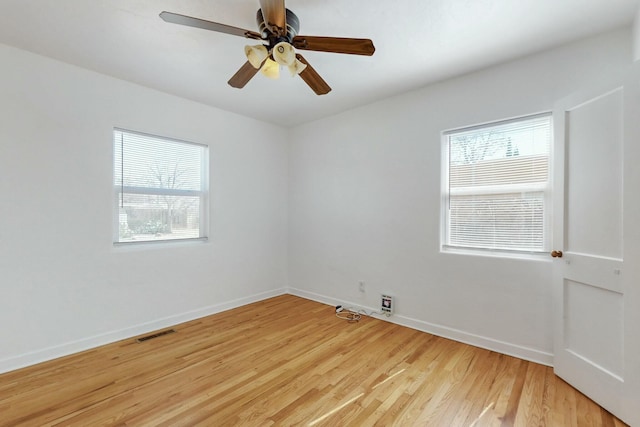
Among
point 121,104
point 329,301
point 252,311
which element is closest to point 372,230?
point 329,301

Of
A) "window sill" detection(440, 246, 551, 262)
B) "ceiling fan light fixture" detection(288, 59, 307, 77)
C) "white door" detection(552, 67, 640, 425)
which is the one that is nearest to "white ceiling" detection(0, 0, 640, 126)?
"ceiling fan light fixture" detection(288, 59, 307, 77)

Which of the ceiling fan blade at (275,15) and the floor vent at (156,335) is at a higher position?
the ceiling fan blade at (275,15)

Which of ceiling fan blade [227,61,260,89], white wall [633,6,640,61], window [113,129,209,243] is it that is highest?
white wall [633,6,640,61]

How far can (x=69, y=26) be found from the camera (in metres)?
2.01

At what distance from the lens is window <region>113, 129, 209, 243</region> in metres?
2.88

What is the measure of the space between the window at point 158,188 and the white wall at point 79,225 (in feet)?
0.39

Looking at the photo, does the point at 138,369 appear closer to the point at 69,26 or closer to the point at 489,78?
the point at 69,26

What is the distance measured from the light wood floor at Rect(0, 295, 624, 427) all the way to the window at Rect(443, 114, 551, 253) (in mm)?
1025

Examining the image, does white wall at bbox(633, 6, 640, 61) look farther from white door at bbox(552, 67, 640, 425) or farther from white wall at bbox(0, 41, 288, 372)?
white wall at bbox(0, 41, 288, 372)

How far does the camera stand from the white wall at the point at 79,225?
227cm

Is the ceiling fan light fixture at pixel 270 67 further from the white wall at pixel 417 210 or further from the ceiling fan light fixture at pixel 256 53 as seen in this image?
the white wall at pixel 417 210

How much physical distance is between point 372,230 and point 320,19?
2.20 m

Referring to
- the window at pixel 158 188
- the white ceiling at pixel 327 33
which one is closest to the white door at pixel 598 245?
the white ceiling at pixel 327 33

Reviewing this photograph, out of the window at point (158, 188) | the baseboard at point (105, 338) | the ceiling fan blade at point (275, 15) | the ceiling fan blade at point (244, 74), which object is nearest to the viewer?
the ceiling fan blade at point (275, 15)
